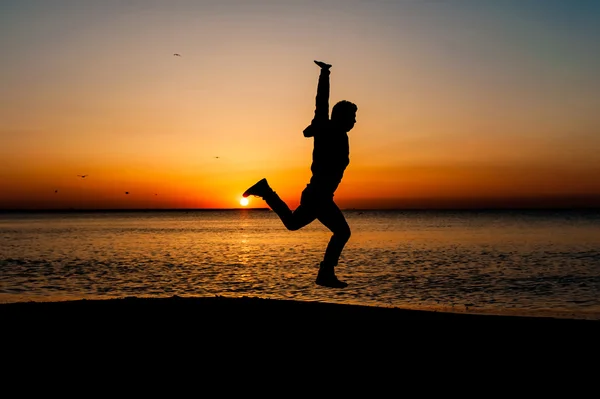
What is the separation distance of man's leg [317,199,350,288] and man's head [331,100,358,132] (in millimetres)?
1121

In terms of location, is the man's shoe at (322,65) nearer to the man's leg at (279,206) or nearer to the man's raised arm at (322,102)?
the man's raised arm at (322,102)

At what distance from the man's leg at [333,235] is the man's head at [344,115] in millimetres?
1121

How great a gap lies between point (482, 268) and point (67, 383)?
37.7 meters

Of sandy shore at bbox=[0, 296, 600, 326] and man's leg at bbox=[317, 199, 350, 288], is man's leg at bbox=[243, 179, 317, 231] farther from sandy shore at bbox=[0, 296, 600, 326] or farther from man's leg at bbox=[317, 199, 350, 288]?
sandy shore at bbox=[0, 296, 600, 326]

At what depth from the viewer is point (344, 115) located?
8.76 m

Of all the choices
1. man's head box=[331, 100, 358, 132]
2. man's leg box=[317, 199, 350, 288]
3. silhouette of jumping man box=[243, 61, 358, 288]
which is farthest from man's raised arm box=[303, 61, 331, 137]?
man's leg box=[317, 199, 350, 288]

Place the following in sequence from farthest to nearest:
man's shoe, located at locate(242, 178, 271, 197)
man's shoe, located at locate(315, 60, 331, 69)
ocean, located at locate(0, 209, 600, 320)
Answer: ocean, located at locate(0, 209, 600, 320) < man's shoe, located at locate(242, 178, 271, 197) < man's shoe, located at locate(315, 60, 331, 69)

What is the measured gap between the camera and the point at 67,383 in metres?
6.12

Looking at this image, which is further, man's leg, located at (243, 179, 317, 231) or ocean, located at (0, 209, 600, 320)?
ocean, located at (0, 209, 600, 320)

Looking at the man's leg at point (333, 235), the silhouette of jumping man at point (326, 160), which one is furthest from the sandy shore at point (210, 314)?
the silhouette of jumping man at point (326, 160)

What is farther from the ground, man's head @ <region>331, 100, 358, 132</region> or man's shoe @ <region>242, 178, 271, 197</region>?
man's head @ <region>331, 100, 358, 132</region>

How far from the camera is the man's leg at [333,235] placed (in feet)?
29.0

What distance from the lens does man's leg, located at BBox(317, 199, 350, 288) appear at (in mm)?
8828

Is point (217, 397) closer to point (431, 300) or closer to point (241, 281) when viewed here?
point (431, 300)
